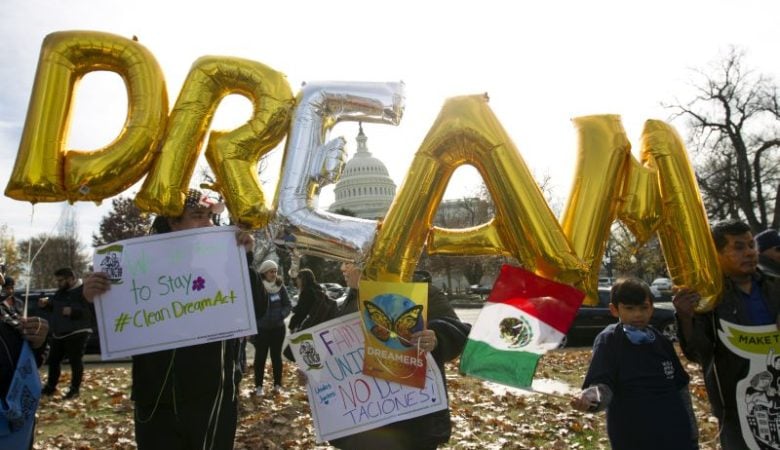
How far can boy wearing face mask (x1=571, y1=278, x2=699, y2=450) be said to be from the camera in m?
2.58

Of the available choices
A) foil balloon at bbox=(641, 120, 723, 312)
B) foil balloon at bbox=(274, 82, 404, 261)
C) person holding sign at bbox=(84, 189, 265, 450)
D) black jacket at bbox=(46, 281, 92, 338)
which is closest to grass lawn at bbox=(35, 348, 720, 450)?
black jacket at bbox=(46, 281, 92, 338)

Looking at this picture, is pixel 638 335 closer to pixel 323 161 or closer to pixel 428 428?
pixel 428 428

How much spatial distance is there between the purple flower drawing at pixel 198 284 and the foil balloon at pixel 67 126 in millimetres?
588

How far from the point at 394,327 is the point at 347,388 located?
0.48 m

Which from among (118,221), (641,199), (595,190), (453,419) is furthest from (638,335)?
(118,221)

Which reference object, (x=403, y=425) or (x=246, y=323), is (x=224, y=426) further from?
(x=403, y=425)

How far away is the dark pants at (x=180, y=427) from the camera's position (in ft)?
7.55

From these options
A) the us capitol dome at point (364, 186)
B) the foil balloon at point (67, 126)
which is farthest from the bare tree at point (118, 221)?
the foil balloon at point (67, 126)

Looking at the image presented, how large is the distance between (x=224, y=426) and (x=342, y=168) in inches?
51.9

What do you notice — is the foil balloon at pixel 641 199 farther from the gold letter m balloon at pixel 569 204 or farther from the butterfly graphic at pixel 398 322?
the butterfly graphic at pixel 398 322

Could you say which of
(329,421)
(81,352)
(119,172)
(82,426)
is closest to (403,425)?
(329,421)

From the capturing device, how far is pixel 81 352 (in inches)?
272

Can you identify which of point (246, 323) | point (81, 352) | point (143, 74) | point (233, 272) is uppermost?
point (143, 74)

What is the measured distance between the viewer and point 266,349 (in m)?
6.67
